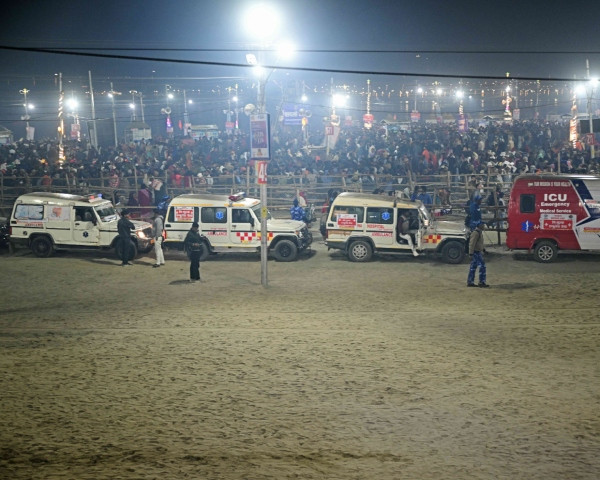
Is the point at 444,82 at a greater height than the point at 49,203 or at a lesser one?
greater

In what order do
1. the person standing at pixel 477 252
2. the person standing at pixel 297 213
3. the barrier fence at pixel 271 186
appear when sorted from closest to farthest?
1. the person standing at pixel 477 252
2. the person standing at pixel 297 213
3. the barrier fence at pixel 271 186

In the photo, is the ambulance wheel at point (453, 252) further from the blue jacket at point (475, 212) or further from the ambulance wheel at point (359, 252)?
the ambulance wheel at point (359, 252)

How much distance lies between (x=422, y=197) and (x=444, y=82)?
12952 centimetres

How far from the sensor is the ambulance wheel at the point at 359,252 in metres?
19.9

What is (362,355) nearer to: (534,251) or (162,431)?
(162,431)

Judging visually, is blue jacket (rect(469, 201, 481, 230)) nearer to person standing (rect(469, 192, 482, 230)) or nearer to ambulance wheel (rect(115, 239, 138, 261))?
person standing (rect(469, 192, 482, 230))

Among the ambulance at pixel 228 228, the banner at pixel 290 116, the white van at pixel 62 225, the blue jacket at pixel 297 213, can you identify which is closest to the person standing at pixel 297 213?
the blue jacket at pixel 297 213

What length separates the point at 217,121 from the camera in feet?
288

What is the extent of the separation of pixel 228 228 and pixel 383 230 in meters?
4.65

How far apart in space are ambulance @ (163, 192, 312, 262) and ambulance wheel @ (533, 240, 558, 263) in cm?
690

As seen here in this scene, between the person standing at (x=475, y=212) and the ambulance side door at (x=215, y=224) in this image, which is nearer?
the ambulance side door at (x=215, y=224)

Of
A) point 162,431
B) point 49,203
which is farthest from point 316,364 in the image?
point 49,203

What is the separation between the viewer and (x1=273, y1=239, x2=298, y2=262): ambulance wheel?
65.8ft

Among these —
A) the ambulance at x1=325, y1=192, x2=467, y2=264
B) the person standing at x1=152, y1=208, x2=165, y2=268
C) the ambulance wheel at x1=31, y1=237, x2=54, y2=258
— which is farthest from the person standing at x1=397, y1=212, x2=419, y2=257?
the ambulance wheel at x1=31, y1=237, x2=54, y2=258
